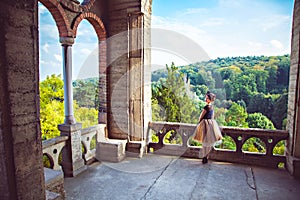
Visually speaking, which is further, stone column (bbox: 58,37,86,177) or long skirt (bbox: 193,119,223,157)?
long skirt (bbox: 193,119,223,157)

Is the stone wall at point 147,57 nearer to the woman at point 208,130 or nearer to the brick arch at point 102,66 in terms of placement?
the brick arch at point 102,66

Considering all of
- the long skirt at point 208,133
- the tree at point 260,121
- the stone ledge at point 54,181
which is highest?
the long skirt at point 208,133

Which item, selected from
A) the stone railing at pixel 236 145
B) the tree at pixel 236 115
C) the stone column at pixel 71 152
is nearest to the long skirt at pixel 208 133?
the stone railing at pixel 236 145

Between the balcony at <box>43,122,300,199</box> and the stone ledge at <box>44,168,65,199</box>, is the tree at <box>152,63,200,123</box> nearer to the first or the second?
the balcony at <box>43,122,300,199</box>

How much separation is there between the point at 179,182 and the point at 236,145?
1.56 meters

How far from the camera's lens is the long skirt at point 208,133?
3.97m

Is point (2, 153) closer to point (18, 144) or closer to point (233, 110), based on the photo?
point (18, 144)

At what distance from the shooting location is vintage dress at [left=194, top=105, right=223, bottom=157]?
397 cm

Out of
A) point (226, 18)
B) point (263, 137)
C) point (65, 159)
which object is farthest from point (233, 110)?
point (65, 159)

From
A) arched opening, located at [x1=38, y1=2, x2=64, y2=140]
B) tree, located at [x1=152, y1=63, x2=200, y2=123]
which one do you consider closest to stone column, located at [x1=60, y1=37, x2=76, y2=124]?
arched opening, located at [x1=38, y1=2, x2=64, y2=140]

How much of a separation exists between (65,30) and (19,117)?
8.82 feet

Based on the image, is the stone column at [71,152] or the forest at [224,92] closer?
the stone column at [71,152]

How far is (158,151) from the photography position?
4656mm

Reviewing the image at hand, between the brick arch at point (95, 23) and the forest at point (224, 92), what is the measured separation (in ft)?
40.0
